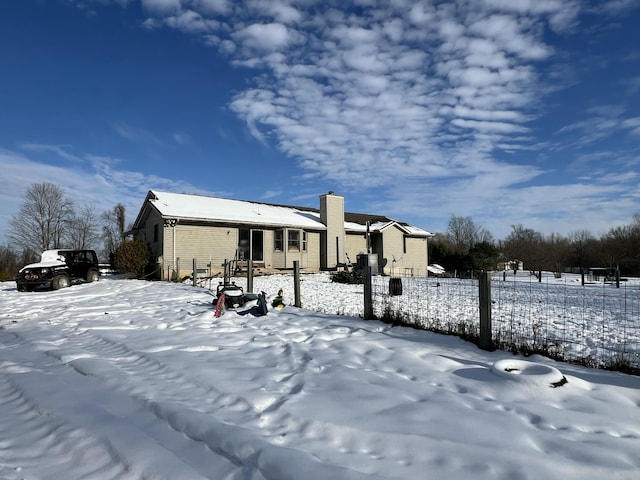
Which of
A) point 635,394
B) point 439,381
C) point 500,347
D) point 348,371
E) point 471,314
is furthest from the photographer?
point 471,314

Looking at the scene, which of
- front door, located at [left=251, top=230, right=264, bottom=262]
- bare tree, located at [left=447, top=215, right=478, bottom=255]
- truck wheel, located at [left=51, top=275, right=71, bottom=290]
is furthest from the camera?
bare tree, located at [left=447, top=215, right=478, bottom=255]

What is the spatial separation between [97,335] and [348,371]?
4.97 metres

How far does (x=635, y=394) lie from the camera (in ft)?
13.0

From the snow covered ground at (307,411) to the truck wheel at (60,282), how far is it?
11005mm

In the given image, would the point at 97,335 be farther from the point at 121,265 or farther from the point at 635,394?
the point at 121,265

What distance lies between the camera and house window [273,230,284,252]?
2328 centimetres

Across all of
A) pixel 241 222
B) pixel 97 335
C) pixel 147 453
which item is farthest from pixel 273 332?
pixel 241 222

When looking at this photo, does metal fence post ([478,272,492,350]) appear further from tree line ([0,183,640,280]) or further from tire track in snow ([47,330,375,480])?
tree line ([0,183,640,280])

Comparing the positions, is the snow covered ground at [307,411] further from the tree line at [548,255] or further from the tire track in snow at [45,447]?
the tree line at [548,255]

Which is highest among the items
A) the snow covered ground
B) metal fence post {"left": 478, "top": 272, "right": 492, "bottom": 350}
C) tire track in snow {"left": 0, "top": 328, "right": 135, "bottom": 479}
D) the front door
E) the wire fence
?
the front door

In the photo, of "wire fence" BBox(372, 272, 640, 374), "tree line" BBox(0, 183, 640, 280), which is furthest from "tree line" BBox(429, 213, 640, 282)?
"wire fence" BBox(372, 272, 640, 374)

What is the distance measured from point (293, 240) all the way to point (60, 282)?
11.8 metres

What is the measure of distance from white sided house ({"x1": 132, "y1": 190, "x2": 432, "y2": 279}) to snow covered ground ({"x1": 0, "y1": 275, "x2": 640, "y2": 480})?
13689 mm

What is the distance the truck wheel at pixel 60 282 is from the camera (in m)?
16.2
